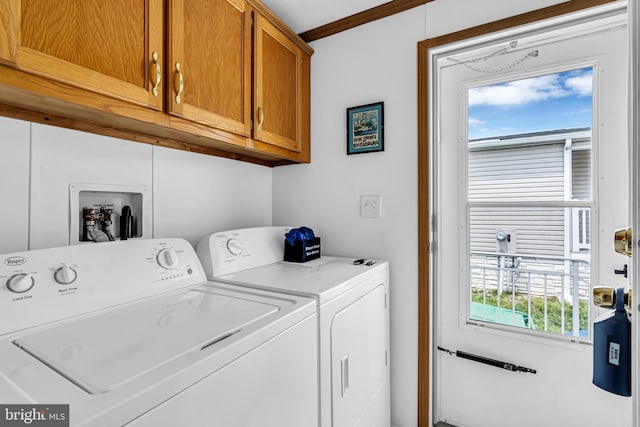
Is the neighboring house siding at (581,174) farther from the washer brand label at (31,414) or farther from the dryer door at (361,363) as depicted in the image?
the washer brand label at (31,414)

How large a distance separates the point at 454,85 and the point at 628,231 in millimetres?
1372

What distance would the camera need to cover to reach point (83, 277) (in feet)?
3.06

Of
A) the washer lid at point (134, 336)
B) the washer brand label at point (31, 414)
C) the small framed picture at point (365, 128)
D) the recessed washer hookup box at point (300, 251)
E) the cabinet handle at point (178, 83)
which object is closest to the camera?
the washer brand label at point (31, 414)

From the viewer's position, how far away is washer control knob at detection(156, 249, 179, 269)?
45.4 inches

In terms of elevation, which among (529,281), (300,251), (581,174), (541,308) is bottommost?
A: (541,308)

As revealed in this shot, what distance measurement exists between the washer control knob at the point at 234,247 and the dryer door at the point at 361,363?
23.4 inches

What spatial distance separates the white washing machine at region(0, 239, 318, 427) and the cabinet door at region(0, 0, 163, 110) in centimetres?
52

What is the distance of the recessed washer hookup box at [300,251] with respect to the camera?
168cm

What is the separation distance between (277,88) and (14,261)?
1356 mm

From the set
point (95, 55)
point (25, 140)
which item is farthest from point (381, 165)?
point (25, 140)

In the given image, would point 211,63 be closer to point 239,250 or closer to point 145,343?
point 239,250

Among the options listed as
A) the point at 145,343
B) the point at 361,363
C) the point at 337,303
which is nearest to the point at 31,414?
the point at 145,343

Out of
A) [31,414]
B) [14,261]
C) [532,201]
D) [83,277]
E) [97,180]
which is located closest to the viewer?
[31,414]

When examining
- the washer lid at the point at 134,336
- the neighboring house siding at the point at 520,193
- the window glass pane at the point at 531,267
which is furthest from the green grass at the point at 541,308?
the washer lid at the point at 134,336
